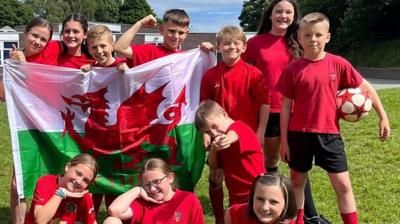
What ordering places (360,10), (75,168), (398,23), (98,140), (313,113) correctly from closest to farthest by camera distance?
(75,168)
(313,113)
(98,140)
(360,10)
(398,23)

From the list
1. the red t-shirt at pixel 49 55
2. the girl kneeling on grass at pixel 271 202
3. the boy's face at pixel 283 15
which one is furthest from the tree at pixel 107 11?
the girl kneeling on grass at pixel 271 202

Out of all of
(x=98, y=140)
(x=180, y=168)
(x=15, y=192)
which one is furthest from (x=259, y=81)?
(x=15, y=192)

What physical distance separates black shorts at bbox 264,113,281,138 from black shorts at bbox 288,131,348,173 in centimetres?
61

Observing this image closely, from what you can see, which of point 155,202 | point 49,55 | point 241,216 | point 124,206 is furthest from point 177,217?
point 49,55

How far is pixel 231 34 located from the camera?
Result: 4.95 meters

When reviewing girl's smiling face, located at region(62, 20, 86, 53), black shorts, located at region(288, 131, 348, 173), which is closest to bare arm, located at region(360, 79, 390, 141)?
black shorts, located at region(288, 131, 348, 173)

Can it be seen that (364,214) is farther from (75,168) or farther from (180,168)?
(75,168)

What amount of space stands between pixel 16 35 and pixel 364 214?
41.3 m

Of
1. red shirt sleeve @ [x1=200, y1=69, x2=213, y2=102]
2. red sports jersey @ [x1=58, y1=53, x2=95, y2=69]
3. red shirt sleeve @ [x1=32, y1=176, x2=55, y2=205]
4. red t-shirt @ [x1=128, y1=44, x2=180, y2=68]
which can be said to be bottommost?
red shirt sleeve @ [x1=32, y1=176, x2=55, y2=205]

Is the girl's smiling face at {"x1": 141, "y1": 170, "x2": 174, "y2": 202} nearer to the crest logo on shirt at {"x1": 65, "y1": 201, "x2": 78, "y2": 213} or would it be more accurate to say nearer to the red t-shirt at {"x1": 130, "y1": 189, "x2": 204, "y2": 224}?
the red t-shirt at {"x1": 130, "y1": 189, "x2": 204, "y2": 224}

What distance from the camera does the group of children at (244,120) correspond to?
13.8 ft

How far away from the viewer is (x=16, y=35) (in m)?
43.0

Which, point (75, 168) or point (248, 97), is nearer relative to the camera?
point (75, 168)

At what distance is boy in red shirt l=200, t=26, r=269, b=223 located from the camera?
4.98 meters
